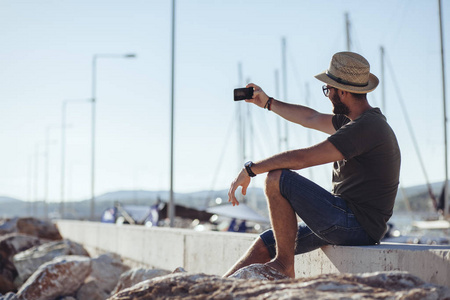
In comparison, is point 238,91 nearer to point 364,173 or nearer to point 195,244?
point 364,173

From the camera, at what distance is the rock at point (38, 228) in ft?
72.5

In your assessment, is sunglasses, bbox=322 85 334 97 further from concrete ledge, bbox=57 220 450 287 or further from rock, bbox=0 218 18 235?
rock, bbox=0 218 18 235

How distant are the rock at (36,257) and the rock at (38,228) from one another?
7755mm

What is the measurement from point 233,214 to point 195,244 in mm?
20782

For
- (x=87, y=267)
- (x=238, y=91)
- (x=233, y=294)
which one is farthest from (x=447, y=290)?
(x=87, y=267)

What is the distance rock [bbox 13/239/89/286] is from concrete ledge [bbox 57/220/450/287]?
96 centimetres

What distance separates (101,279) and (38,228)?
12.9 m

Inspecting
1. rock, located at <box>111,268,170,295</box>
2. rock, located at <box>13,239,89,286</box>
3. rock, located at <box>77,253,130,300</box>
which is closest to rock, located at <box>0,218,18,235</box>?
rock, located at <box>13,239,89,286</box>

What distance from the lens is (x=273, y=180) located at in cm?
470

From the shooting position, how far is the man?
4508mm

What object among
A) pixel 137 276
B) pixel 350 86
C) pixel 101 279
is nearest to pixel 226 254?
pixel 137 276

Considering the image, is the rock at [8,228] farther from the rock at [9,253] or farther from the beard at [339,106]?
the beard at [339,106]

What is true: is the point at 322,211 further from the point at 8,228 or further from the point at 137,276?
the point at 8,228

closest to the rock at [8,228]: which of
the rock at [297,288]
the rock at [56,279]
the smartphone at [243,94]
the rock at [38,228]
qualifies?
the rock at [38,228]
